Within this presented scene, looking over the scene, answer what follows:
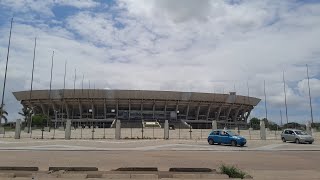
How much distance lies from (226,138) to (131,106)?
238 feet

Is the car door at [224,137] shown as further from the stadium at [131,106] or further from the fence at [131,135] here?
the stadium at [131,106]

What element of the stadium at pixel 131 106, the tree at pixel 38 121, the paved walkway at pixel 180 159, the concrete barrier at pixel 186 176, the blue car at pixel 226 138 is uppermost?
the stadium at pixel 131 106

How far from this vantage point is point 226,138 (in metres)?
32.3

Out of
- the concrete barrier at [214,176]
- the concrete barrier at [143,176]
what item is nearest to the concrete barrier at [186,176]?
the concrete barrier at [214,176]

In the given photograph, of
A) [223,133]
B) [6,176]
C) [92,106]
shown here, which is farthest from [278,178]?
[92,106]

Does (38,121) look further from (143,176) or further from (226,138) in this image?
(143,176)

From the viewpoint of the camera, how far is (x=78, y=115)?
107m

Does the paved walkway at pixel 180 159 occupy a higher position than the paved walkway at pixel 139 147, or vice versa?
the paved walkway at pixel 139 147

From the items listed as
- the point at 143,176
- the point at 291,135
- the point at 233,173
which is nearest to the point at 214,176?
the point at 233,173

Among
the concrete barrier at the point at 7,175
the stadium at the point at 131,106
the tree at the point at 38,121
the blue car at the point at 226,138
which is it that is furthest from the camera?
the stadium at the point at 131,106

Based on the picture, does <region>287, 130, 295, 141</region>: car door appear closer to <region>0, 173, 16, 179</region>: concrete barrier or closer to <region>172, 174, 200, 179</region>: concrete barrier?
<region>172, 174, 200, 179</region>: concrete barrier

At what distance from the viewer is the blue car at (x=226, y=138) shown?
30938 mm

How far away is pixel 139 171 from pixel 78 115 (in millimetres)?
98024

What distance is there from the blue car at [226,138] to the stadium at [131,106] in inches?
2358
